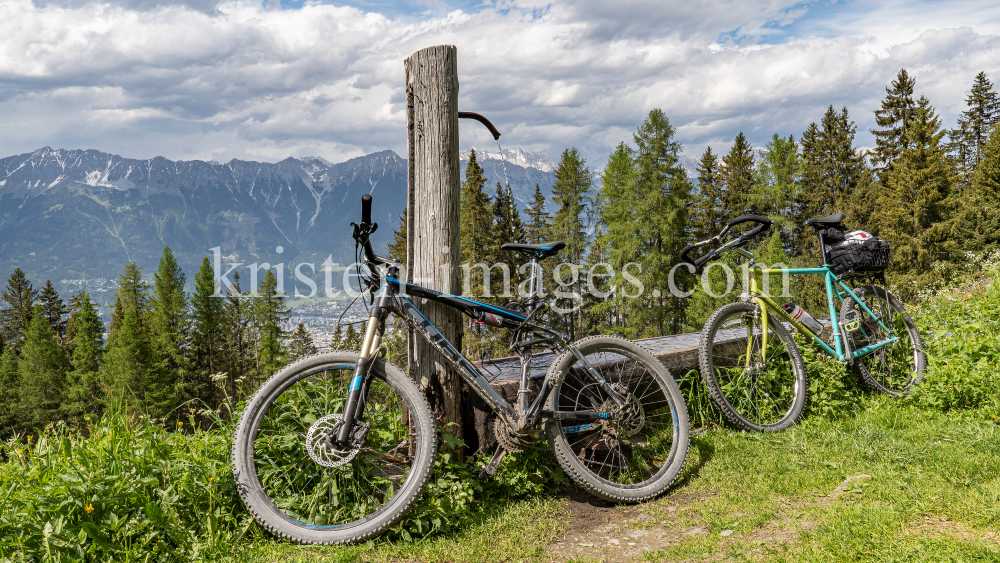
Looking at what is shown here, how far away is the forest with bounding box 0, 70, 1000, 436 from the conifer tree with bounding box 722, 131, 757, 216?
4.6 inches

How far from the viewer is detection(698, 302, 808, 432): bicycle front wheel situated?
15.0 feet

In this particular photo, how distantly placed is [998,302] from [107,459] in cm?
765

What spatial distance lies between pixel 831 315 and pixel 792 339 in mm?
644

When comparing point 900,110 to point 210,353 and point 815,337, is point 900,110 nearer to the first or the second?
point 815,337

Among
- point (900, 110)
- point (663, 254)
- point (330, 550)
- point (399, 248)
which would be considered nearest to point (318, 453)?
point (330, 550)

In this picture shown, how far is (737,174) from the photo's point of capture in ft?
144

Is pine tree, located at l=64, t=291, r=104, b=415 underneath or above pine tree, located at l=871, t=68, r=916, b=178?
underneath

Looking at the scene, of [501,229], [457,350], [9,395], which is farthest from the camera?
[9,395]

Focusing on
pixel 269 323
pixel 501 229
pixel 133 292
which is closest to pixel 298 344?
pixel 269 323

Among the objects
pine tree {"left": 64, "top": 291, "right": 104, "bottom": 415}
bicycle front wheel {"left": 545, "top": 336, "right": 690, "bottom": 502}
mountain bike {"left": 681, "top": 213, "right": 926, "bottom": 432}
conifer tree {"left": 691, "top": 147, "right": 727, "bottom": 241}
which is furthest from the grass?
pine tree {"left": 64, "top": 291, "right": 104, "bottom": 415}

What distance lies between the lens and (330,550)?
3.03m

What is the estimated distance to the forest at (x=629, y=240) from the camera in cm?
3105

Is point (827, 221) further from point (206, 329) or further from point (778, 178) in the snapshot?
point (206, 329)

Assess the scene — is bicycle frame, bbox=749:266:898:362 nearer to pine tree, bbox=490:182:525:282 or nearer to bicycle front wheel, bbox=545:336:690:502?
bicycle front wheel, bbox=545:336:690:502
